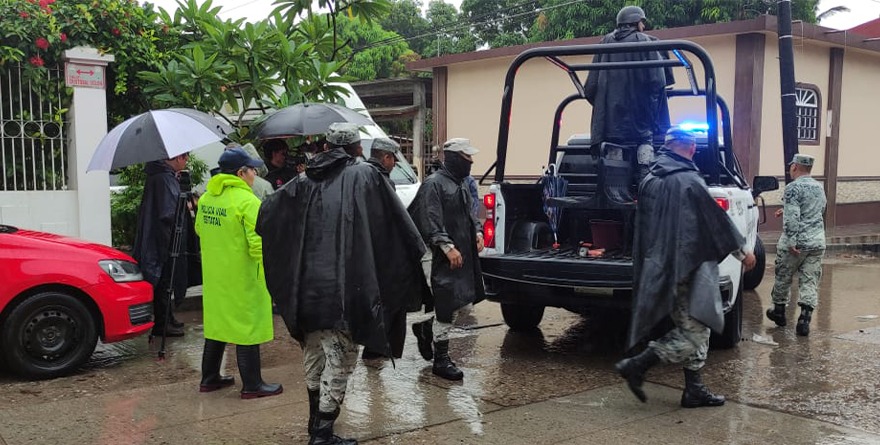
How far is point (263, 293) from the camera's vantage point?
203 inches

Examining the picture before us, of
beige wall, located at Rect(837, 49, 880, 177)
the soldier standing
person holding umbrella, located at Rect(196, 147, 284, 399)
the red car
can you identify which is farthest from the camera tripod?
beige wall, located at Rect(837, 49, 880, 177)

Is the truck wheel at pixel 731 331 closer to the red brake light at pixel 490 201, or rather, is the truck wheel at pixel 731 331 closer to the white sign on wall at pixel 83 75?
the red brake light at pixel 490 201

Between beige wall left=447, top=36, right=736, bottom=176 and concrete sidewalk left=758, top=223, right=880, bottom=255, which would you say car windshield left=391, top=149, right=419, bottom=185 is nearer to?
beige wall left=447, top=36, right=736, bottom=176

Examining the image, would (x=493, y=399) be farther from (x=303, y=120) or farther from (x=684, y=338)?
(x=303, y=120)

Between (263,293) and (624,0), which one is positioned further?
(624,0)

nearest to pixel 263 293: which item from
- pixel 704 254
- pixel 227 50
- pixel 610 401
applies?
pixel 610 401

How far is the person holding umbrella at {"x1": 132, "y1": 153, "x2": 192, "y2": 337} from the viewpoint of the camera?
703 centimetres

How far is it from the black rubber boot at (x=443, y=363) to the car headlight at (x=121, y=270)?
244 centimetres

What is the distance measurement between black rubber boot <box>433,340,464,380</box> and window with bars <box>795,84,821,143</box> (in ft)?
46.3

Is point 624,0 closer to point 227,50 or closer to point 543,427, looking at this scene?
point 227,50

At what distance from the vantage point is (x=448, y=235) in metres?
5.64

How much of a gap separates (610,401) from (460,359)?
1.52 m

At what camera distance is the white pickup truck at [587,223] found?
5.81 meters

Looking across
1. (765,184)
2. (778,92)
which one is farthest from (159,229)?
(778,92)
